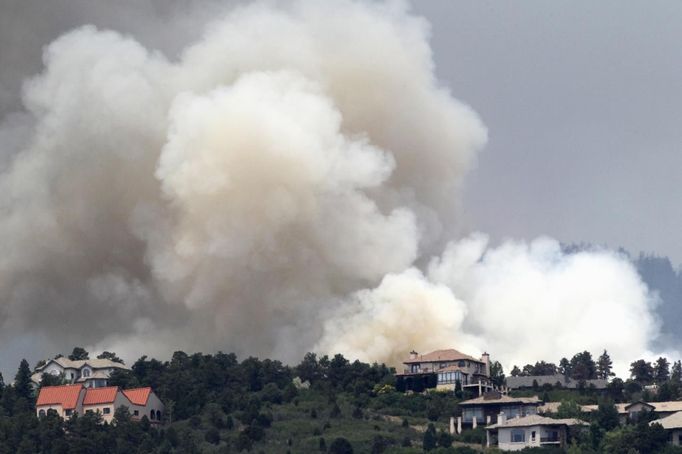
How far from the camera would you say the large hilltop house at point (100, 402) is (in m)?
97.6

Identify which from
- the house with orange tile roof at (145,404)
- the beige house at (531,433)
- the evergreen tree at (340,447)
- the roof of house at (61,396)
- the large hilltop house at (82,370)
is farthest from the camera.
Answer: the large hilltop house at (82,370)

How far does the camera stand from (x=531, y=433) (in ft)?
306

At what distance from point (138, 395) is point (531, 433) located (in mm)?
22621

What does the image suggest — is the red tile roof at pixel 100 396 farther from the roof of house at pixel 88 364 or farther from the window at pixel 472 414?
the window at pixel 472 414

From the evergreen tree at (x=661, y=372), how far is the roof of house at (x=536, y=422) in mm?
19705

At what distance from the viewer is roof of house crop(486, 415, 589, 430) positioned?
3659 inches

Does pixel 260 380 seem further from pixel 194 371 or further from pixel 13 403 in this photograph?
pixel 13 403

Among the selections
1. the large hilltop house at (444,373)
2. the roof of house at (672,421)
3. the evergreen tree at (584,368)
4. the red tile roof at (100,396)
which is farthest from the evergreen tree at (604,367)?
the red tile roof at (100,396)

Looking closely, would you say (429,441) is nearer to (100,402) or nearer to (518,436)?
(518,436)

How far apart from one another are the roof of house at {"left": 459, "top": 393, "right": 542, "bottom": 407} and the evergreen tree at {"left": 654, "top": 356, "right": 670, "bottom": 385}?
16.2 metres

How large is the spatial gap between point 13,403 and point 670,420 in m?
37.3

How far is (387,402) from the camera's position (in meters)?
101

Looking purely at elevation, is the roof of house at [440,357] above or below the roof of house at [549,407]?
above

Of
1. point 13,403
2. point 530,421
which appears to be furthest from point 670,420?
point 13,403
